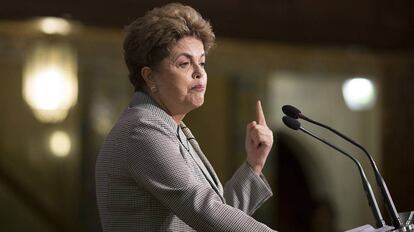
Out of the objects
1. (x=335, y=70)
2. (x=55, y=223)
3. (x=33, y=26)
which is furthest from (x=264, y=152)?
(x=335, y=70)

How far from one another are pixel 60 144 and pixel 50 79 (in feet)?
1.13

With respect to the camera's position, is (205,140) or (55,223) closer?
(55,223)

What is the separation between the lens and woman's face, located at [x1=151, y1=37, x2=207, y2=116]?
189 centimetres

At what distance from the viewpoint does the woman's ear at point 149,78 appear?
1.90 metres

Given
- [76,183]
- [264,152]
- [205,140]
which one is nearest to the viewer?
[264,152]

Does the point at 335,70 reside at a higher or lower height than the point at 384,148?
higher

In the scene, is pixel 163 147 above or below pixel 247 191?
above

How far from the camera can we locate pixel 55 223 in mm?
5305

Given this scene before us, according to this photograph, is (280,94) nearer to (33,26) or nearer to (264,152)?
(33,26)

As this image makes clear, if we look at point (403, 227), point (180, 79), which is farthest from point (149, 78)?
point (403, 227)

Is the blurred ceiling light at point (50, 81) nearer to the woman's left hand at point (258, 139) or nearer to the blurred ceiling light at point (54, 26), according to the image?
the blurred ceiling light at point (54, 26)

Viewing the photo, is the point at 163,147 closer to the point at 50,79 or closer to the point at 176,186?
the point at 176,186

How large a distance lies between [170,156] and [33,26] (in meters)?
3.30

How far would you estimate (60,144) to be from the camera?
524 cm
